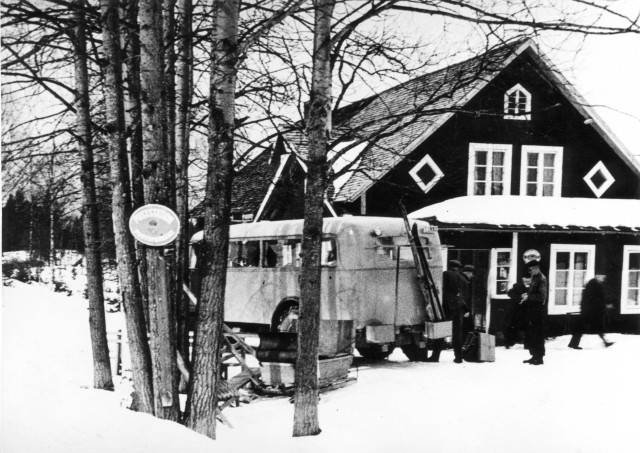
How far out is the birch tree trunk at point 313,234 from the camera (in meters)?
6.54

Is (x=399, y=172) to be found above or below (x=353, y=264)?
above

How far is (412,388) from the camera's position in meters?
8.24

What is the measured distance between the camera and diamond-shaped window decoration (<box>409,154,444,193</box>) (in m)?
13.5

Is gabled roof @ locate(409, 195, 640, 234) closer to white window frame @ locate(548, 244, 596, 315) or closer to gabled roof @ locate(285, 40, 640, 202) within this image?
white window frame @ locate(548, 244, 596, 315)

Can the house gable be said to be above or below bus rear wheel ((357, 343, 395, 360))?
above

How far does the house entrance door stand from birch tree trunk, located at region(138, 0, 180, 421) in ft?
26.9

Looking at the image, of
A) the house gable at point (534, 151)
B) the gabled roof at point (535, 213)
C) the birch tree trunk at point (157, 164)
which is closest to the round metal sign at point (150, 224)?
the birch tree trunk at point (157, 164)

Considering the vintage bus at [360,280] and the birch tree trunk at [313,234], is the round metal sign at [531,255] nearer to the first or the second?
the vintage bus at [360,280]

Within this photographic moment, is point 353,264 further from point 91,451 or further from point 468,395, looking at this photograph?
point 91,451

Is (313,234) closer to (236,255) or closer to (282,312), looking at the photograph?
(282,312)

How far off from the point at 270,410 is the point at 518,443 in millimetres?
2768

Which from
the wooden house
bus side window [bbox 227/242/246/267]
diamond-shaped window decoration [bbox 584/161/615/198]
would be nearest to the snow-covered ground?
bus side window [bbox 227/242/246/267]

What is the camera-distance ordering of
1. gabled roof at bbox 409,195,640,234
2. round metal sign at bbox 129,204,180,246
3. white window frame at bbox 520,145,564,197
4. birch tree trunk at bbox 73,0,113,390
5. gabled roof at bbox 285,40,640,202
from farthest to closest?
white window frame at bbox 520,145,564,197
gabled roof at bbox 409,195,640,234
birch tree trunk at bbox 73,0,113,390
gabled roof at bbox 285,40,640,202
round metal sign at bbox 129,204,180,246

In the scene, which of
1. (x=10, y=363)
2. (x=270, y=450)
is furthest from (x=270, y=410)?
(x=10, y=363)
